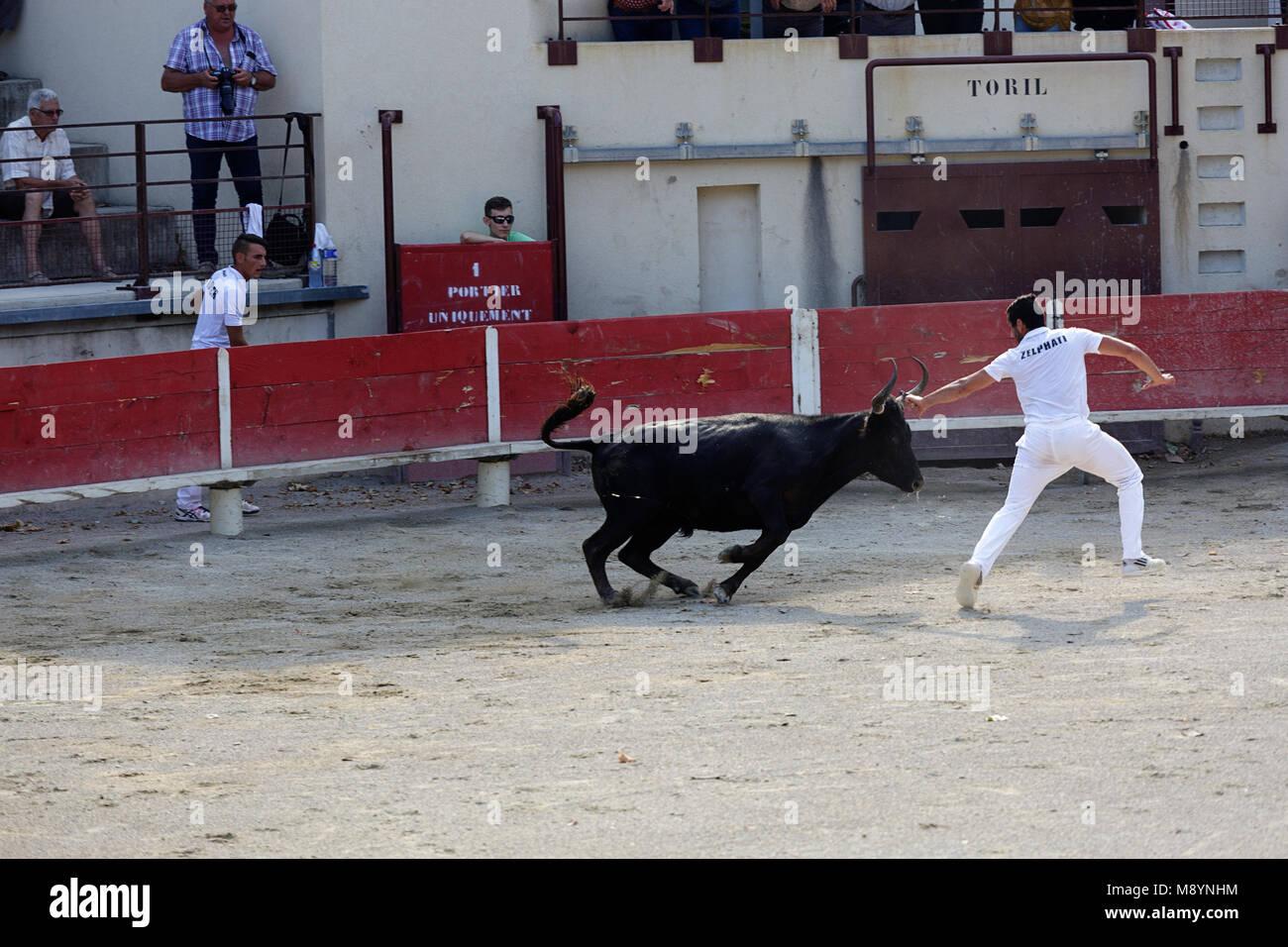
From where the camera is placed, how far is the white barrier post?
41.5ft

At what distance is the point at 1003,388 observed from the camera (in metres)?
13.5

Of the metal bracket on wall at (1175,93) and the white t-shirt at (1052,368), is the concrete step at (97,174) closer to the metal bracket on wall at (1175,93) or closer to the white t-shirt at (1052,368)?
the metal bracket on wall at (1175,93)

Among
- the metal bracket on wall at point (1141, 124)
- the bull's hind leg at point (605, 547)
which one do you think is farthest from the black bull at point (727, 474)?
the metal bracket on wall at point (1141, 124)

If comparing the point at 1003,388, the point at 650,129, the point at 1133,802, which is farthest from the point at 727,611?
the point at 650,129

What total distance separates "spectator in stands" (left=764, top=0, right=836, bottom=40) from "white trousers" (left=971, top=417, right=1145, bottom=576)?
6.98 m

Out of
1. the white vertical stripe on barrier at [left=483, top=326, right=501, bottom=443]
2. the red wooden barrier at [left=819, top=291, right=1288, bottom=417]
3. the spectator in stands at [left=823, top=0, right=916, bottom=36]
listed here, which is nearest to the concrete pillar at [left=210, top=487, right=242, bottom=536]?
the white vertical stripe on barrier at [left=483, top=326, right=501, bottom=443]

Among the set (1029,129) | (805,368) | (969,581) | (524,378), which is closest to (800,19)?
(1029,129)

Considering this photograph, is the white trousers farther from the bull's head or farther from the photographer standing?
the photographer standing

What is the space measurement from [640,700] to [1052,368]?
9.63ft

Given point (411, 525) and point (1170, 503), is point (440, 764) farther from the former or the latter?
point (1170, 503)

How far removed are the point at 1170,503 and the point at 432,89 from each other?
22.0 feet

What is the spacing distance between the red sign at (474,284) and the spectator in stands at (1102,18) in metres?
5.37

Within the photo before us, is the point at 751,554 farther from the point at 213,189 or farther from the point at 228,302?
the point at 213,189

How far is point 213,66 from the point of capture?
13906mm
